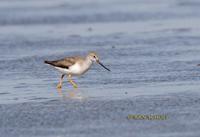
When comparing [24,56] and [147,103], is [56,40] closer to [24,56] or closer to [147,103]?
[24,56]

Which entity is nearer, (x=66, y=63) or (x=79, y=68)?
(x=79, y=68)

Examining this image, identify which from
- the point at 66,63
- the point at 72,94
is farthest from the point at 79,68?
the point at 72,94

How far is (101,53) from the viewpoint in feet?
57.5

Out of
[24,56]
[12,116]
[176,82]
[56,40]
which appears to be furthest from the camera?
[56,40]

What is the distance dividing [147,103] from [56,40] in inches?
338

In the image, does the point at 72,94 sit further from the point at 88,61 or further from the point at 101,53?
the point at 101,53

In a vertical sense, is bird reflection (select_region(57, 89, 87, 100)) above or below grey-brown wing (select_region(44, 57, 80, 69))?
below

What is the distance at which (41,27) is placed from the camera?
896 inches

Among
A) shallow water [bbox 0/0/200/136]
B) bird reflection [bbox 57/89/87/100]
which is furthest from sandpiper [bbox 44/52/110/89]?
bird reflection [bbox 57/89/87/100]

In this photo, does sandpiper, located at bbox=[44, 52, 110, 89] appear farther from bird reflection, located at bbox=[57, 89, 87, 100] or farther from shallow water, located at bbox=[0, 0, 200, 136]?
bird reflection, located at bbox=[57, 89, 87, 100]

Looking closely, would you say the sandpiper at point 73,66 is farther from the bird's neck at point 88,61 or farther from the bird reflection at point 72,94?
the bird reflection at point 72,94

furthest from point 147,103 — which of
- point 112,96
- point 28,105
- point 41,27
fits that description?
point 41,27


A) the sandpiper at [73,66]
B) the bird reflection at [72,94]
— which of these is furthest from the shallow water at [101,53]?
the sandpiper at [73,66]

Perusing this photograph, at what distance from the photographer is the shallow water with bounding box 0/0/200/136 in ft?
39.0
